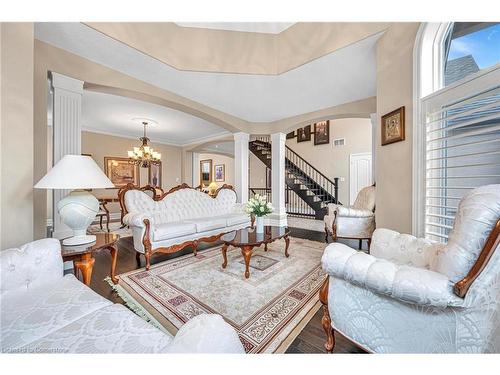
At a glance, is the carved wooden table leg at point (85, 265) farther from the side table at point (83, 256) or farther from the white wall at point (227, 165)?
the white wall at point (227, 165)

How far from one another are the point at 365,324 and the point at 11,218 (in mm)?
2500

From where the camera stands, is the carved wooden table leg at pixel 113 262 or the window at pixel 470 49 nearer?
the window at pixel 470 49

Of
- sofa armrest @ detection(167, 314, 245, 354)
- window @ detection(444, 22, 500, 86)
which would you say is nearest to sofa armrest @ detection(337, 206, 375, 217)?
window @ detection(444, 22, 500, 86)

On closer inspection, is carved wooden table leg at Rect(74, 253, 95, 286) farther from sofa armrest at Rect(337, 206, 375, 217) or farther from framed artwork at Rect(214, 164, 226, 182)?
framed artwork at Rect(214, 164, 226, 182)

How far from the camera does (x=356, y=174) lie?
6.86 meters

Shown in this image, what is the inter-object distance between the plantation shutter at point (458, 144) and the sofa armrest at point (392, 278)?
928mm

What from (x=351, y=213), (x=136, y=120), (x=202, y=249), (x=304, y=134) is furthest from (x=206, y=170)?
(x=351, y=213)

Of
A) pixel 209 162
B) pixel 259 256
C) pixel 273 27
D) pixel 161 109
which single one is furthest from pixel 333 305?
pixel 209 162

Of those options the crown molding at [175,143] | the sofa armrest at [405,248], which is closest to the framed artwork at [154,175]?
the crown molding at [175,143]

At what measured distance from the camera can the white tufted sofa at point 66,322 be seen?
0.70m

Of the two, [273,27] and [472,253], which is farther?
[273,27]

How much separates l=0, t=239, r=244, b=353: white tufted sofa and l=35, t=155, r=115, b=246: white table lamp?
1.57ft

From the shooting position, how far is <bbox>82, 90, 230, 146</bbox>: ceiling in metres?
4.30

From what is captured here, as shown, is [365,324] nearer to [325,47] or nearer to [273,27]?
[325,47]
